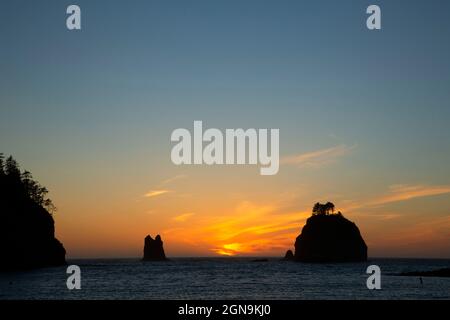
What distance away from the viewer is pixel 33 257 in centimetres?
12562

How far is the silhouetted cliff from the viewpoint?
372 ft

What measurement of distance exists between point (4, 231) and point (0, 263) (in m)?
7.57

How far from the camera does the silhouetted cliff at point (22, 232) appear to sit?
113m

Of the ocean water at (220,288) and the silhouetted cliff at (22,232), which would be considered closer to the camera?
the ocean water at (220,288)

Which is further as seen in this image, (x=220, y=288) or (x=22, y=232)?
(x=22, y=232)

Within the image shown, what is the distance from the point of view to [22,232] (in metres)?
118

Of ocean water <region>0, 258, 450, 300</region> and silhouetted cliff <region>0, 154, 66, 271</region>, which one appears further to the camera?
silhouetted cliff <region>0, 154, 66, 271</region>

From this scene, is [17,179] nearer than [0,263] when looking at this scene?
No
